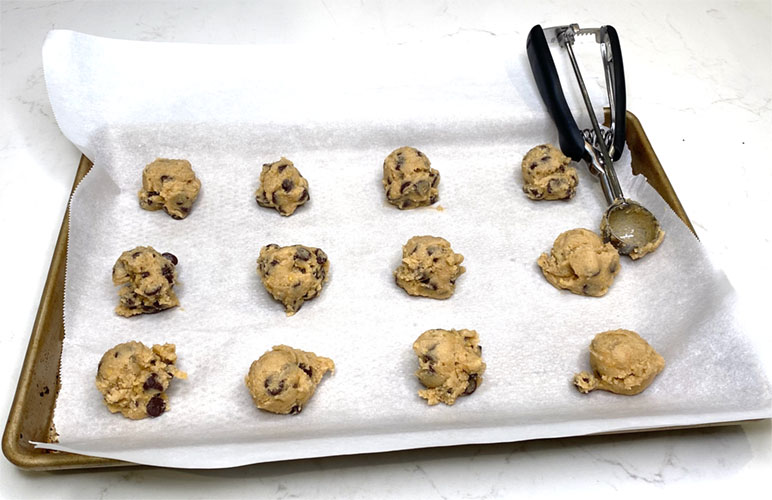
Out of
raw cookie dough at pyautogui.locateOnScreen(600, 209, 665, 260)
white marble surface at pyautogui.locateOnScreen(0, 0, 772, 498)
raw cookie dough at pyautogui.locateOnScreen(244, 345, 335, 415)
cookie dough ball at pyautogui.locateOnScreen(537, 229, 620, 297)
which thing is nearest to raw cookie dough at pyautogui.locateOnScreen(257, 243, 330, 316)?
raw cookie dough at pyautogui.locateOnScreen(244, 345, 335, 415)

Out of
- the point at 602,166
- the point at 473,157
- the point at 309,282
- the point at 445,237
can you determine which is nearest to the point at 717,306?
the point at 602,166

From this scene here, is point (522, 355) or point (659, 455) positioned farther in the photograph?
point (522, 355)

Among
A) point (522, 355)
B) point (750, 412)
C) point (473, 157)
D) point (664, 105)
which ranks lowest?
point (750, 412)

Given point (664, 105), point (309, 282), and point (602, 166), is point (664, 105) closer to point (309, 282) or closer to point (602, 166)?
point (602, 166)

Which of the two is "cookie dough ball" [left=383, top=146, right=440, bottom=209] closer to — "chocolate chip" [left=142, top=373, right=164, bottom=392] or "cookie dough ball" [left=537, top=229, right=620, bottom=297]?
"cookie dough ball" [left=537, top=229, right=620, bottom=297]

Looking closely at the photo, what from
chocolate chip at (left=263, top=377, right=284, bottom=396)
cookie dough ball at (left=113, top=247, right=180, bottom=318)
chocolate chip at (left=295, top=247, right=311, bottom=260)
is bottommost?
chocolate chip at (left=263, top=377, right=284, bottom=396)

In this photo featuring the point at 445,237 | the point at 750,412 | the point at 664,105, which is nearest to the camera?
the point at 750,412

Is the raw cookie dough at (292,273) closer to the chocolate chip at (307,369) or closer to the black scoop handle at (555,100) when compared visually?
the chocolate chip at (307,369)
